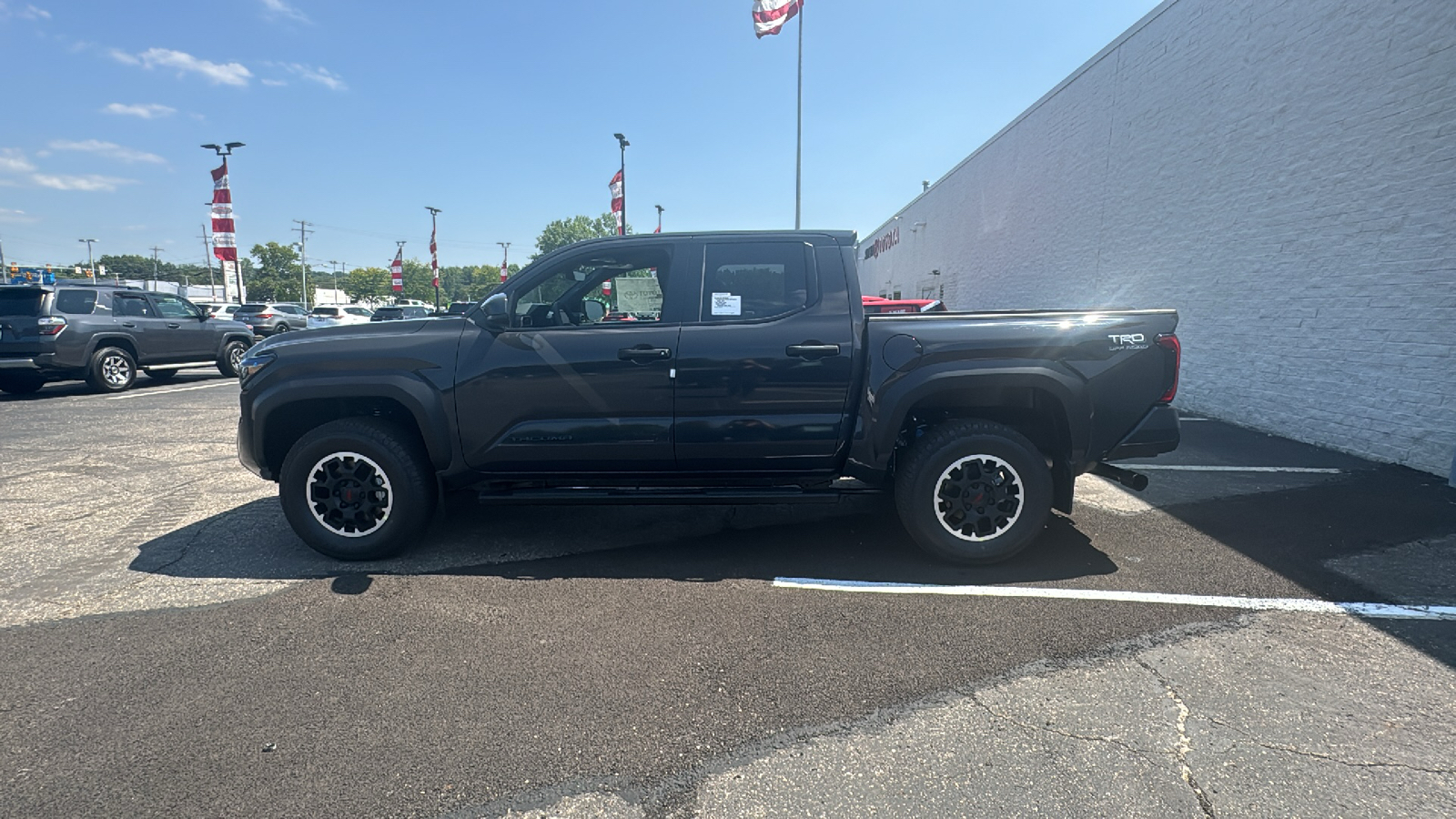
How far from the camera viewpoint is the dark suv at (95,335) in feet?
35.6

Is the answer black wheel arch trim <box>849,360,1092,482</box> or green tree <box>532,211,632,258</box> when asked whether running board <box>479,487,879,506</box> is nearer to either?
black wheel arch trim <box>849,360,1092,482</box>

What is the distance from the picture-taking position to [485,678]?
2.89 metres

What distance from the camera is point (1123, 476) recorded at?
4078mm

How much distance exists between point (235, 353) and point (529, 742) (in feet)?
52.2

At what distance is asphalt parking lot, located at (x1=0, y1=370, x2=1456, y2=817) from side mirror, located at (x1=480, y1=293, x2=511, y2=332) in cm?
144

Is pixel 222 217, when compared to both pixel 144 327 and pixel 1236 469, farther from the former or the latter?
pixel 1236 469

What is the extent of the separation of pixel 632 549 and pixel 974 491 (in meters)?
2.15

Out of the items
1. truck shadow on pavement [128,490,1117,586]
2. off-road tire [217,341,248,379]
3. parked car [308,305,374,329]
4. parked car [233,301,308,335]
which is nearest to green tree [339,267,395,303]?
parked car [308,305,374,329]

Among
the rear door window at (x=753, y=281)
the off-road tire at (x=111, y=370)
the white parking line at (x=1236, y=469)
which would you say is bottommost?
the white parking line at (x=1236, y=469)

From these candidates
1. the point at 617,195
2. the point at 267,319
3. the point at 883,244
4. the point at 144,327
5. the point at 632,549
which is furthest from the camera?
the point at 883,244

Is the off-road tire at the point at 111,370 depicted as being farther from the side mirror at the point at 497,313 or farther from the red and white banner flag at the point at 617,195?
the red and white banner flag at the point at 617,195

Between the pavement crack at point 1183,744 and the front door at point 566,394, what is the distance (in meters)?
2.63

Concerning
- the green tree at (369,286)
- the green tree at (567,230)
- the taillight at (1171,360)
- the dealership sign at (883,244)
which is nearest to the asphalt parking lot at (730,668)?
the taillight at (1171,360)

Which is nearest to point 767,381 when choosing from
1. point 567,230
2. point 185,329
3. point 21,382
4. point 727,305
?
point 727,305
